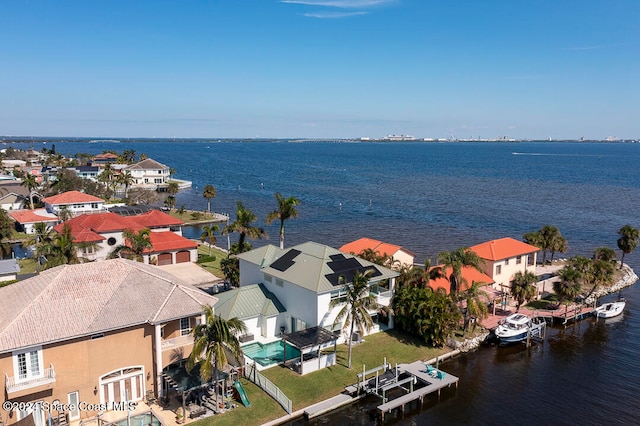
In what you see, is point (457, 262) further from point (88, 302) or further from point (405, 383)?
point (88, 302)

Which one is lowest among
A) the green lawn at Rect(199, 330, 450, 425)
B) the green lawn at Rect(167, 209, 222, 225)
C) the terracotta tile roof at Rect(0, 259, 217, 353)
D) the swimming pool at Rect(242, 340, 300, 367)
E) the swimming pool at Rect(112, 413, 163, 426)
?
the green lawn at Rect(199, 330, 450, 425)

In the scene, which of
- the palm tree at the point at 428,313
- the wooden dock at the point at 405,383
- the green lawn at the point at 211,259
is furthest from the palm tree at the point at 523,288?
the green lawn at the point at 211,259

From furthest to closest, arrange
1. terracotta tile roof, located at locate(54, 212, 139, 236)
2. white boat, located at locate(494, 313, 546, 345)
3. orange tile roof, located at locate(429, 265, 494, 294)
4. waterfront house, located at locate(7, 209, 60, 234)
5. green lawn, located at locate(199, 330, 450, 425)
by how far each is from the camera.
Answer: waterfront house, located at locate(7, 209, 60, 234)
terracotta tile roof, located at locate(54, 212, 139, 236)
orange tile roof, located at locate(429, 265, 494, 294)
white boat, located at locate(494, 313, 546, 345)
green lawn, located at locate(199, 330, 450, 425)

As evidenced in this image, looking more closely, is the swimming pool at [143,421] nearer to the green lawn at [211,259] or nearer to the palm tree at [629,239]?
the green lawn at [211,259]

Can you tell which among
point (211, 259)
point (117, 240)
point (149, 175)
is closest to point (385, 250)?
point (211, 259)

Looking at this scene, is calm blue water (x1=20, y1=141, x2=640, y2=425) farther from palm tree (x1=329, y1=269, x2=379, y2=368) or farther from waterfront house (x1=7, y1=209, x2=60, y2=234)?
waterfront house (x1=7, y1=209, x2=60, y2=234)

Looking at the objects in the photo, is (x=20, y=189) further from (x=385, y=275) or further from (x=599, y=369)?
(x=599, y=369)

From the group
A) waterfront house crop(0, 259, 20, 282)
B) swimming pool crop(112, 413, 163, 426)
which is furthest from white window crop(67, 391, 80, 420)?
waterfront house crop(0, 259, 20, 282)
